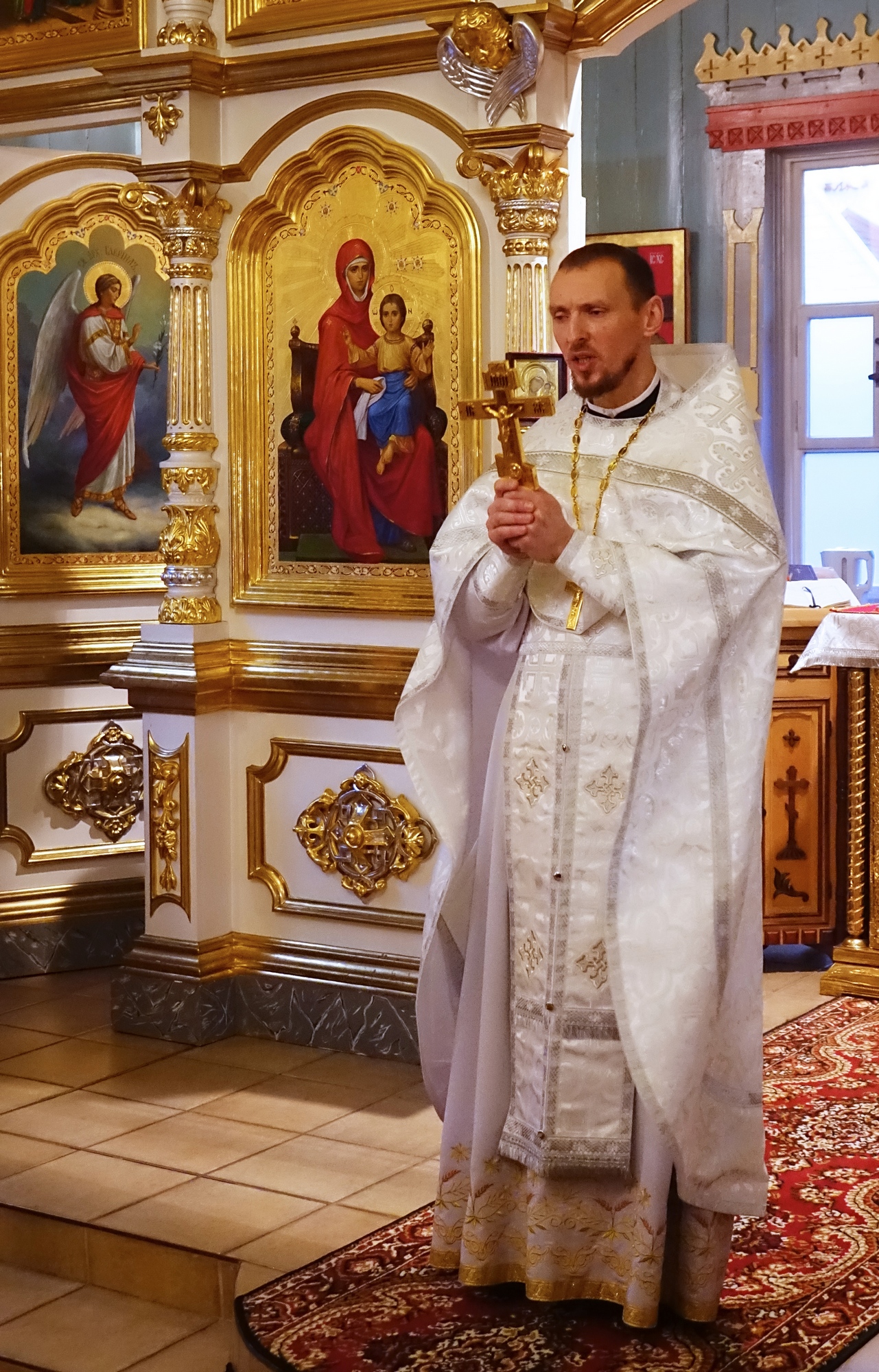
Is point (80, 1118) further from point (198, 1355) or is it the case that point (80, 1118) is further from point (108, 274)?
point (108, 274)

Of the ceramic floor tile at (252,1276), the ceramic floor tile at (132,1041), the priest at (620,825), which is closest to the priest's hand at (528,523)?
the priest at (620,825)

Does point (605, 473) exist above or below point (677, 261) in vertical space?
below

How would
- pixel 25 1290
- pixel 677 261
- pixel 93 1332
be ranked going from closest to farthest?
pixel 93 1332 < pixel 25 1290 < pixel 677 261

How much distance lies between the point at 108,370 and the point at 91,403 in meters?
0.13

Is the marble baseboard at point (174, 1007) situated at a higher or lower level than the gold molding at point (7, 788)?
lower

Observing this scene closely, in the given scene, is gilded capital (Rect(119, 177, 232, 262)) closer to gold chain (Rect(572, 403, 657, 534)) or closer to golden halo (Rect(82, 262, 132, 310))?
golden halo (Rect(82, 262, 132, 310))

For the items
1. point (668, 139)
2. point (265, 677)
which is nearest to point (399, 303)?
point (265, 677)

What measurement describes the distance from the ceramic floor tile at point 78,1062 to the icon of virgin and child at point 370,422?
1588 mm

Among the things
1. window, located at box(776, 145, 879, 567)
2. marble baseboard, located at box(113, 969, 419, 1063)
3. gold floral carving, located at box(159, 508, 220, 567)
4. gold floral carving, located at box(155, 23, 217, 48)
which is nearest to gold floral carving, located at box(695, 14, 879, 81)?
window, located at box(776, 145, 879, 567)

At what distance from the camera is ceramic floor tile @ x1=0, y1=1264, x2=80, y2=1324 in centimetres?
374

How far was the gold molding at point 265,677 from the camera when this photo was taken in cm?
501

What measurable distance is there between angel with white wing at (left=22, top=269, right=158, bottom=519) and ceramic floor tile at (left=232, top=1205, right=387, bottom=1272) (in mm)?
3038

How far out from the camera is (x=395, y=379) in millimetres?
4973

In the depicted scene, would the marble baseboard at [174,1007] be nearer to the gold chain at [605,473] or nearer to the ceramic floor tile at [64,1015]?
the ceramic floor tile at [64,1015]
